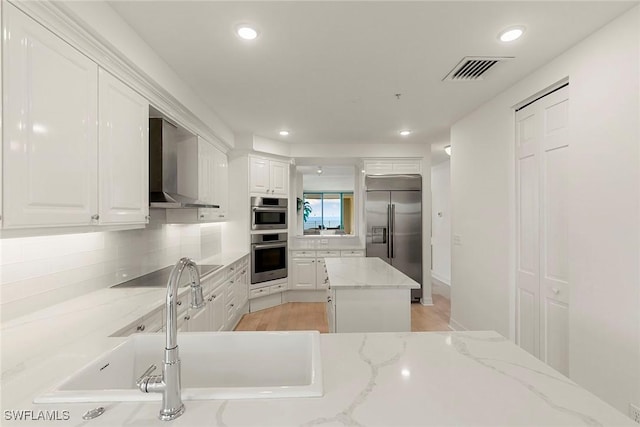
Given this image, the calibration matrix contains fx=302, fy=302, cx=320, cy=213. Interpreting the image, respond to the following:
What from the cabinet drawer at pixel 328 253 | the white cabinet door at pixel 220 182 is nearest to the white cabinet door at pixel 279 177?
the white cabinet door at pixel 220 182

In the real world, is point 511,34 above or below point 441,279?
above

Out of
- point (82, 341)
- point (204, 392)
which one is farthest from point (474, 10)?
point (82, 341)

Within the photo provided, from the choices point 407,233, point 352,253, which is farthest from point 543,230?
point 352,253

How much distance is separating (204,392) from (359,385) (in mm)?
448

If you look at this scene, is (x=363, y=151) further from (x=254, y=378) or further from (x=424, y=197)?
(x=254, y=378)

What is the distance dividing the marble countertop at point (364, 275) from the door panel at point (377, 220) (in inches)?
58.5

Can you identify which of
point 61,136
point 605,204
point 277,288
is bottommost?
point 277,288

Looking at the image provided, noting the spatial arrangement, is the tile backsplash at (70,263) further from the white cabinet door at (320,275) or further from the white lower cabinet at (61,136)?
the white cabinet door at (320,275)

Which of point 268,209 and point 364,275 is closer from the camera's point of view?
point 364,275

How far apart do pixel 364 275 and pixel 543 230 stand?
1472 mm

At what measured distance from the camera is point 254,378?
125cm

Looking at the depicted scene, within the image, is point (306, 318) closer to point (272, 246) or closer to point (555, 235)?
point (272, 246)

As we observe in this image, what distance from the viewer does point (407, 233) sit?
4.98 metres

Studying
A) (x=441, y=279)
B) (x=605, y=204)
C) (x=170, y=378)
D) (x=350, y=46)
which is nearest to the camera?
(x=170, y=378)
